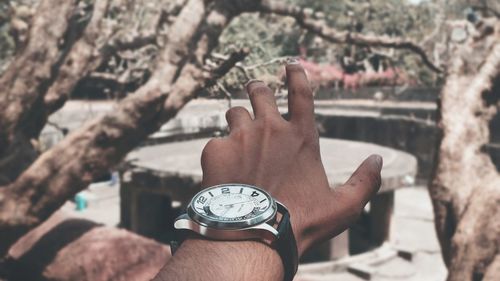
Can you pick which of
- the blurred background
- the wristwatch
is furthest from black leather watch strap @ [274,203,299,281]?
the blurred background

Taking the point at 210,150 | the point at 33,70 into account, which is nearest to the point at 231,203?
the point at 210,150

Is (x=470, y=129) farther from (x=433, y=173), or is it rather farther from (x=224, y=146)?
(x=224, y=146)

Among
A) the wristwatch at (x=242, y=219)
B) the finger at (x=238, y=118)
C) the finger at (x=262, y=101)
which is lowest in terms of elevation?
the wristwatch at (x=242, y=219)

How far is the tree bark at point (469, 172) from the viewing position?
3.89 metres

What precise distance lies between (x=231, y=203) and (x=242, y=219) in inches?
2.6

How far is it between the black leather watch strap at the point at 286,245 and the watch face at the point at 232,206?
40 mm

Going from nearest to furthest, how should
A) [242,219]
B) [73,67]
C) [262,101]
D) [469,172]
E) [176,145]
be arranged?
[242,219]
[262,101]
[469,172]
[73,67]
[176,145]

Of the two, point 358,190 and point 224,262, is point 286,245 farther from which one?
point 358,190

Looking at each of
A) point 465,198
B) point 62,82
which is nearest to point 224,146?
point 465,198

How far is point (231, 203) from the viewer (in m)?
1.50

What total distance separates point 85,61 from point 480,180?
14.2 ft

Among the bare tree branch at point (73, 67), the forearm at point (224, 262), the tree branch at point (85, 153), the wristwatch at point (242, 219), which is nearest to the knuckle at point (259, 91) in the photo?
the wristwatch at point (242, 219)

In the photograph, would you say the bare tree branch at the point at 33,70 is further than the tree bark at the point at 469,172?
Yes

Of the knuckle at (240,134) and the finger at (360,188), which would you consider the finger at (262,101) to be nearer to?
the knuckle at (240,134)
